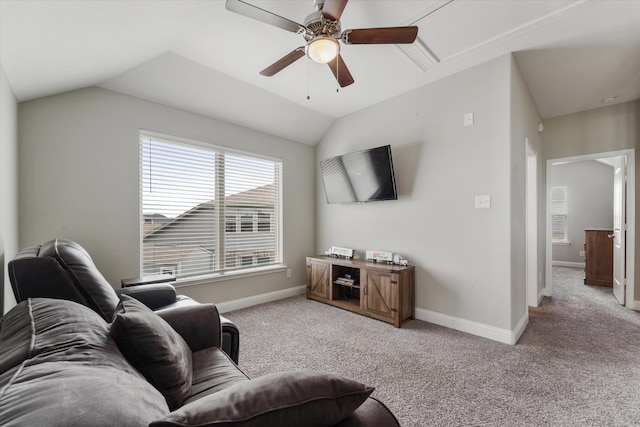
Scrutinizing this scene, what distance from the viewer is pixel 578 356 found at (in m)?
2.29

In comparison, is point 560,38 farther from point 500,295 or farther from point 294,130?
point 294,130

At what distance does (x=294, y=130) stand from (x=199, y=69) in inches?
61.4

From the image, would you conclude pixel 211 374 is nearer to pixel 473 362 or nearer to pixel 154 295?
pixel 154 295

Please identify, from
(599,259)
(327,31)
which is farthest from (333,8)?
(599,259)

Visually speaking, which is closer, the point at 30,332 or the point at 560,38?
the point at 30,332

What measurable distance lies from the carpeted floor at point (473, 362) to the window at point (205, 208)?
0.85 meters

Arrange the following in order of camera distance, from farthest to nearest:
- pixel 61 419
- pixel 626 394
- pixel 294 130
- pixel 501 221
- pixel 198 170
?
pixel 294 130
pixel 198 170
pixel 501 221
pixel 626 394
pixel 61 419

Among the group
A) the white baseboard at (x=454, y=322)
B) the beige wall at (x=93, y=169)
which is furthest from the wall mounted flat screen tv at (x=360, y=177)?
the beige wall at (x=93, y=169)

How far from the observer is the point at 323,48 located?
1788mm

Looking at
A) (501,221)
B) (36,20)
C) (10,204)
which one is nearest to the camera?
(36,20)

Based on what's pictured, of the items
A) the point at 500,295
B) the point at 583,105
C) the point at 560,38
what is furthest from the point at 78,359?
the point at 583,105

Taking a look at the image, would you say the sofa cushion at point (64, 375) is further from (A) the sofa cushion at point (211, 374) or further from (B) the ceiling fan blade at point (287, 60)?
(B) the ceiling fan blade at point (287, 60)

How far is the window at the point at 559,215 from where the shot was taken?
21.9ft

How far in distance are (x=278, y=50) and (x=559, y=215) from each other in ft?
25.5
